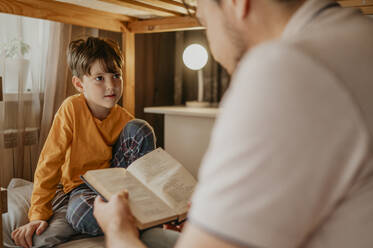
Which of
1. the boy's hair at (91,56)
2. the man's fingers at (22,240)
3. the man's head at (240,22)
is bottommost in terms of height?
the man's fingers at (22,240)

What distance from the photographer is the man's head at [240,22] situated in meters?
0.42

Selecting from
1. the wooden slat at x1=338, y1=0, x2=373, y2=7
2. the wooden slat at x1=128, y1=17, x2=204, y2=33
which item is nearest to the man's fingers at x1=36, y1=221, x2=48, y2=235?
the wooden slat at x1=128, y1=17, x2=204, y2=33

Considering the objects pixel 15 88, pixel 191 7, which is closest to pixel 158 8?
pixel 191 7

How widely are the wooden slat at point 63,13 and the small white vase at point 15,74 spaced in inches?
16.0

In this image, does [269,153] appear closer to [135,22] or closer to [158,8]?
[158,8]

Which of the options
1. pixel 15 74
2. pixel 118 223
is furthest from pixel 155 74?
pixel 118 223

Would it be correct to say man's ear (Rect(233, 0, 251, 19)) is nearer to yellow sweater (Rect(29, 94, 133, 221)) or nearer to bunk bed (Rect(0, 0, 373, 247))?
bunk bed (Rect(0, 0, 373, 247))

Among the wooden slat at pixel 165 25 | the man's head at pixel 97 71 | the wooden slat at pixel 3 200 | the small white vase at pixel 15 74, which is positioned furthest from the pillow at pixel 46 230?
the wooden slat at pixel 165 25

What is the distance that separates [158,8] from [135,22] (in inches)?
9.2

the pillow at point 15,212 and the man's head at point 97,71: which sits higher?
the man's head at point 97,71

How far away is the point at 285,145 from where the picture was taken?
0.95 ft

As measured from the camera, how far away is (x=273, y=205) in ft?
0.98

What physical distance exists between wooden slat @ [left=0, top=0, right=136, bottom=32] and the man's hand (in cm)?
74

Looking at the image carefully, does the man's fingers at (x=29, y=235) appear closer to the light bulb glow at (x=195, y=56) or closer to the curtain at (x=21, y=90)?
the curtain at (x=21, y=90)
